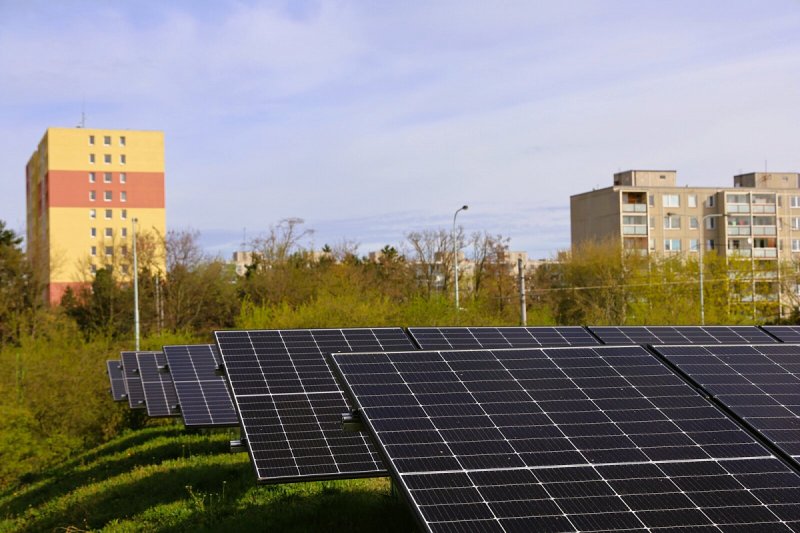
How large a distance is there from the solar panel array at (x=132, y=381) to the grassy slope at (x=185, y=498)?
1.25 m

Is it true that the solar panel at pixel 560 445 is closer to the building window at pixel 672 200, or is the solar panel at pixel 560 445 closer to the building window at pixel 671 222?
the building window at pixel 671 222

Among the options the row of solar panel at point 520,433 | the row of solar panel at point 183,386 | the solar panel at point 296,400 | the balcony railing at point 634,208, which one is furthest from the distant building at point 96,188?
the row of solar panel at point 520,433

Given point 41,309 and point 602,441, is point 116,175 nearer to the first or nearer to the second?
point 41,309

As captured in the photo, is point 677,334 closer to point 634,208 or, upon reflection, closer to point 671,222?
point 634,208

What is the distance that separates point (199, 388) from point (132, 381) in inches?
371

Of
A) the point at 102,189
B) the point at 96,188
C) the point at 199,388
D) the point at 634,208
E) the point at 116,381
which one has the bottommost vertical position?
the point at 116,381

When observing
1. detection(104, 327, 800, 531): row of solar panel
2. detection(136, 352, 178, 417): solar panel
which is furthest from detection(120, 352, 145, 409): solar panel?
detection(104, 327, 800, 531): row of solar panel

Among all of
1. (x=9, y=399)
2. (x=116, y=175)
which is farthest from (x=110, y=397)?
(x=116, y=175)

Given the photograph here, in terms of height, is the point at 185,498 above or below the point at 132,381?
below

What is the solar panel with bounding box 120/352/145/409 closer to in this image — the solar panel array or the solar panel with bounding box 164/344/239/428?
the solar panel array

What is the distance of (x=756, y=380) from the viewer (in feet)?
32.3

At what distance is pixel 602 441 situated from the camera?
26.3 ft

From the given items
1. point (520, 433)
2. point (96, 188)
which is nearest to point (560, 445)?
point (520, 433)

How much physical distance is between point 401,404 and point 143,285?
57818 mm
